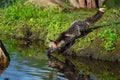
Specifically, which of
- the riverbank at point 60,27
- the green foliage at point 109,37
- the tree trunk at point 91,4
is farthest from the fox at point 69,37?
the tree trunk at point 91,4

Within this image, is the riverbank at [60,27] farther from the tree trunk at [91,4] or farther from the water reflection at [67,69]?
the tree trunk at [91,4]

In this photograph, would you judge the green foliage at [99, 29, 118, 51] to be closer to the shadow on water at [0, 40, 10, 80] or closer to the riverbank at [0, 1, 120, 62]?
the riverbank at [0, 1, 120, 62]

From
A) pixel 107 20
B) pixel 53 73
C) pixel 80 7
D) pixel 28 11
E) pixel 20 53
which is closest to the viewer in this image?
pixel 53 73

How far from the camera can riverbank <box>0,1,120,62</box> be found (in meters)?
18.5

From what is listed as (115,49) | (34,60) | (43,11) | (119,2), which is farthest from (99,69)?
(119,2)

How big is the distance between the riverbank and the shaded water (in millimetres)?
509

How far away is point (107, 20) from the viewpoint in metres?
21.9

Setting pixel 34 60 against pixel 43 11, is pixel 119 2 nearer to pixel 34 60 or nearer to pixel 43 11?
pixel 43 11

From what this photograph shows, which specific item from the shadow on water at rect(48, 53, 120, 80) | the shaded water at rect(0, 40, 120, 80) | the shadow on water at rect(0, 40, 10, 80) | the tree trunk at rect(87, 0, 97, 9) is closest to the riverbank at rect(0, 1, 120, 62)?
the shadow on water at rect(48, 53, 120, 80)

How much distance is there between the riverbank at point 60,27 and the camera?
18.5 metres

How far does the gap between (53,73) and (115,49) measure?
3202 mm

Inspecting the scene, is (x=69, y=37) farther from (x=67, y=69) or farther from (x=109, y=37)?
(x=67, y=69)

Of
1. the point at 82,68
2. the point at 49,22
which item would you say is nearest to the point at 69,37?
the point at 82,68

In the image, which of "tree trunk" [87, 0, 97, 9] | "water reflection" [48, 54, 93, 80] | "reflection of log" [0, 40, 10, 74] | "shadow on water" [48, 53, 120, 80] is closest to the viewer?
"reflection of log" [0, 40, 10, 74]
